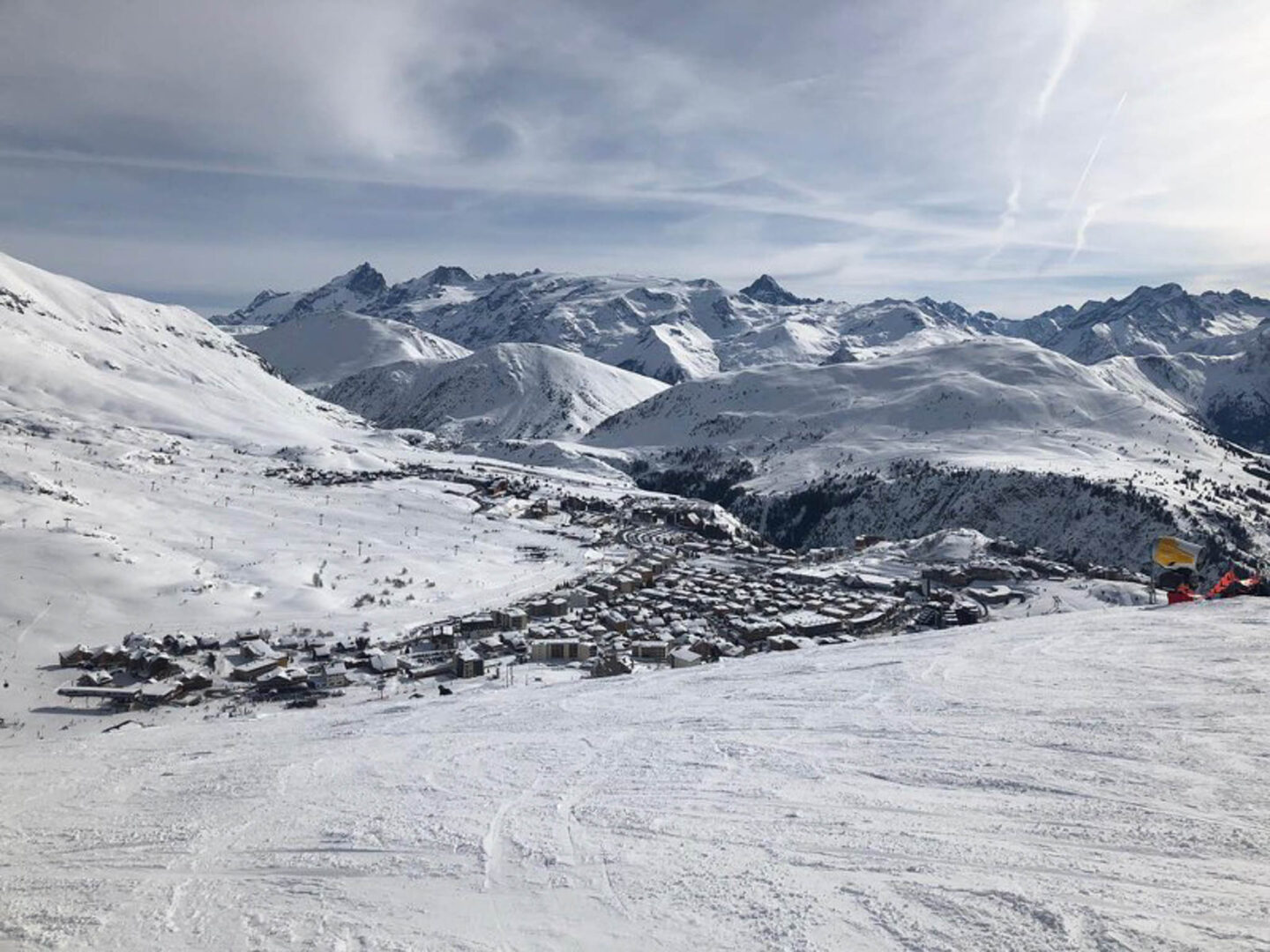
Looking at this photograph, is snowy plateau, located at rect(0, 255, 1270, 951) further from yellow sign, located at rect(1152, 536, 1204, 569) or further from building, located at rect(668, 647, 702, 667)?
yellow sign, located at rect(1152, 536, 1204, 569)

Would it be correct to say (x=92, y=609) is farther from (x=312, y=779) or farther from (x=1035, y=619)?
(x=1035, y=619)

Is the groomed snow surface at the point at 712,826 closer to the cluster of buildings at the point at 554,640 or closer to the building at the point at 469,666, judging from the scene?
the building at the point at 469,666

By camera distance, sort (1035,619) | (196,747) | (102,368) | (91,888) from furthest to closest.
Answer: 1. (102,368)
2. (1035,619)
3. (196,747)
4. (91,888)

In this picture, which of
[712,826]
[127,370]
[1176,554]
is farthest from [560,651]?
[127,370]

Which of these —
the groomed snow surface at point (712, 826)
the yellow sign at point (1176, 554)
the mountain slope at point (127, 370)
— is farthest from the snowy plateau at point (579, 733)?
the mountain slope at point (127, 370)

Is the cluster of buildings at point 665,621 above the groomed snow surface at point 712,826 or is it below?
below

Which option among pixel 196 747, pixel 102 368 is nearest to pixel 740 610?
pixel 196 747
